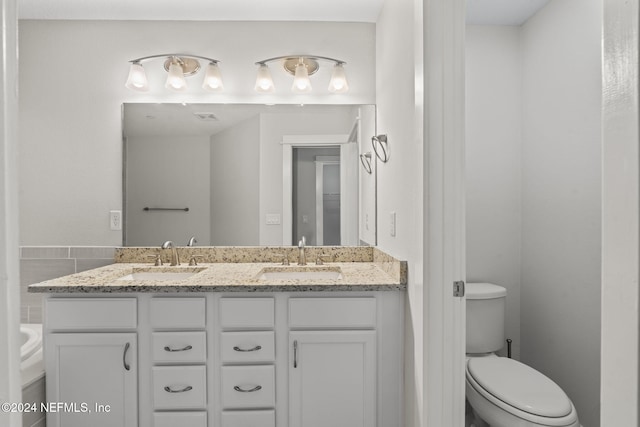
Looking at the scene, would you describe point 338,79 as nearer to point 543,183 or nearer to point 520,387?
point 543,183

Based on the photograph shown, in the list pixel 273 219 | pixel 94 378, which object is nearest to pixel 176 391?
pixel 94 378

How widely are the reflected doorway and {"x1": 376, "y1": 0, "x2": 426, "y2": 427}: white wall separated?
35cm

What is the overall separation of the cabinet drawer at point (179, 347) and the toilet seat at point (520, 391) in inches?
48.3

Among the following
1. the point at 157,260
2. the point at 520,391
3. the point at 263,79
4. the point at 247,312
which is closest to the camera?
the point at 520,391

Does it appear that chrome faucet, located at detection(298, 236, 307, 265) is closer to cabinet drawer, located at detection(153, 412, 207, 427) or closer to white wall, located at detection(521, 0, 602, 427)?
cabinet drawer, located at detection(153, 412, 207, 427)

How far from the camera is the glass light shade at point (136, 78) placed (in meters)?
2.23

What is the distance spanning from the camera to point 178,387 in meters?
1.65

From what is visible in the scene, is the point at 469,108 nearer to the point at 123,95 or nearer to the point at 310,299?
the point at 310,299

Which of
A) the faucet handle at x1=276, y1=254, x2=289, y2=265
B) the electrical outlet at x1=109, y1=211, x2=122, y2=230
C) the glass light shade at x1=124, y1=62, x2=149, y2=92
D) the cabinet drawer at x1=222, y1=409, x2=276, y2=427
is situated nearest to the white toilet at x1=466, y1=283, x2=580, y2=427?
the cabinet drawer at x1=222, y1=409, x2=276, y2=427

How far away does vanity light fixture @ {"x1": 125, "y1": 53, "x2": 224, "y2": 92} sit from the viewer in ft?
7.34

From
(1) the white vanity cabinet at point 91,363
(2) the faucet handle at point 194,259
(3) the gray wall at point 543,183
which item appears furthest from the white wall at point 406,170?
(1) the white vanity cabinet at point 91,363

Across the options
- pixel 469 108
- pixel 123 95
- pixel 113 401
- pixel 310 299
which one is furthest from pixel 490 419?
pixel 123 95

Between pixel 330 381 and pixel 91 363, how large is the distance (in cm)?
105

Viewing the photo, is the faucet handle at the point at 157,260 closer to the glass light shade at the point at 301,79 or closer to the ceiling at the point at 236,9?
the glass light shade at the point at 301,79
